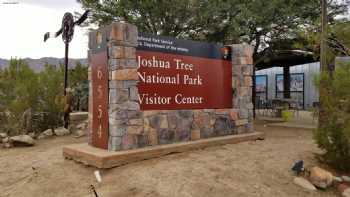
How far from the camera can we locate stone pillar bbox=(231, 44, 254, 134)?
8.09 meters

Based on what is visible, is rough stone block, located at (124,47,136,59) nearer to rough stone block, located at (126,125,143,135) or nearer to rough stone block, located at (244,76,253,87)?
rough stone block, located at (126,125,143,135)

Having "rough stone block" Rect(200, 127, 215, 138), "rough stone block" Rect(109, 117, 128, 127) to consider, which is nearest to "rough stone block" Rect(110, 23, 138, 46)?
"rough stone block" Rect(109, 117, 128, 127)

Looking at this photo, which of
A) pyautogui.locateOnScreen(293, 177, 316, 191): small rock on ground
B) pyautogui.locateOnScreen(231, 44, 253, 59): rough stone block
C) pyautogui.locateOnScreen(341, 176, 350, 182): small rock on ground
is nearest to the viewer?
pyautogui.locateOnScreen(293, 177, 316, 191): small rock on ground

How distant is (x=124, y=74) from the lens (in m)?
5.92

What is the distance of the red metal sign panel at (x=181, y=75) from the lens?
21.0 feet

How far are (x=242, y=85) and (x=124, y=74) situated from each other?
3281 mm

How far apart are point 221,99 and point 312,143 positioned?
2.26 metres

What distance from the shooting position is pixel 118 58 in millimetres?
5895

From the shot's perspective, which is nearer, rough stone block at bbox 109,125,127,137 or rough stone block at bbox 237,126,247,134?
rough stone block at bbox 109,125,127,137

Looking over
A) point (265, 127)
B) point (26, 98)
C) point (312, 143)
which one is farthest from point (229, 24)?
point (26, 98)

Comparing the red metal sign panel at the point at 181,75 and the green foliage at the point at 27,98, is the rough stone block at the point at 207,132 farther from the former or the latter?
the green foliage at the point at 27,98

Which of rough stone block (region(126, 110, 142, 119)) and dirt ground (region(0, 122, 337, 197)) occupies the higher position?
rough stone block (region(126, 110, 142, 119))

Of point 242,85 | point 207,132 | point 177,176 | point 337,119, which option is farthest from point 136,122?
point 337,119

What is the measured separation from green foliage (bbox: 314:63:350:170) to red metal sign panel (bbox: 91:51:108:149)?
3.58 meters
